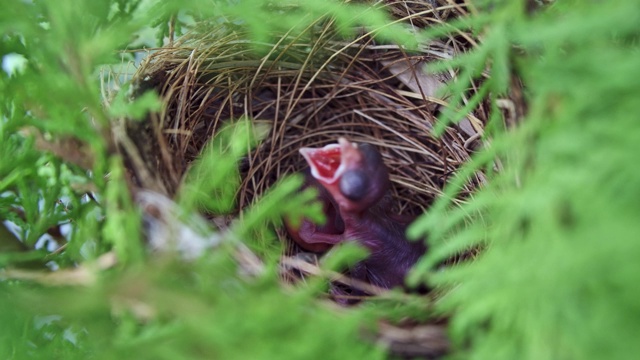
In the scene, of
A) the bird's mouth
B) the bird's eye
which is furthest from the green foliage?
the bird's mouth

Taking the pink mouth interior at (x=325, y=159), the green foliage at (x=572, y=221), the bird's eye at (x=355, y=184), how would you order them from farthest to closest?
the pink mouth interior at (x=325, y=159)
the bird's eye at (x=355, y=184)
the green foliage at (x=572, y=221)

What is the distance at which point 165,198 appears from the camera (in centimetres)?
72

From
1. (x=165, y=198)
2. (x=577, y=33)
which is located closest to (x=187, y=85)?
(x=165, y=198)

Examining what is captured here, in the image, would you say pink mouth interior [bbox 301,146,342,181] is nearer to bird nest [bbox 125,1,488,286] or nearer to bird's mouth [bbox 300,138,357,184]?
bird's mouth [bbox 300,138,357,184]

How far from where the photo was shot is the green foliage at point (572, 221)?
478 millimetres

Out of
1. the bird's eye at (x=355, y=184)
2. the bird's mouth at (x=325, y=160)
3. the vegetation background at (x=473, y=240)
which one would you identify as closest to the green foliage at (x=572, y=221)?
the vegetation background at (x=473, y=240)

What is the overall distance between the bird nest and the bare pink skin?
136mm

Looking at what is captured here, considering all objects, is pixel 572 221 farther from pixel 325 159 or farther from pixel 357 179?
pixel 325 159

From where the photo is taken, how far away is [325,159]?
1.11 metres

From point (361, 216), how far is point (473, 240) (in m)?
0.46

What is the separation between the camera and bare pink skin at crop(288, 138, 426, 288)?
101cm

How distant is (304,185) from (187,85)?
1.01 feet

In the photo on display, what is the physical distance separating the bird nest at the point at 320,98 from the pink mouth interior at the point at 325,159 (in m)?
0.19

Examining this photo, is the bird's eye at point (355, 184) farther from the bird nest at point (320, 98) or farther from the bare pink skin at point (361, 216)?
the bird nest at point (320, 98)
